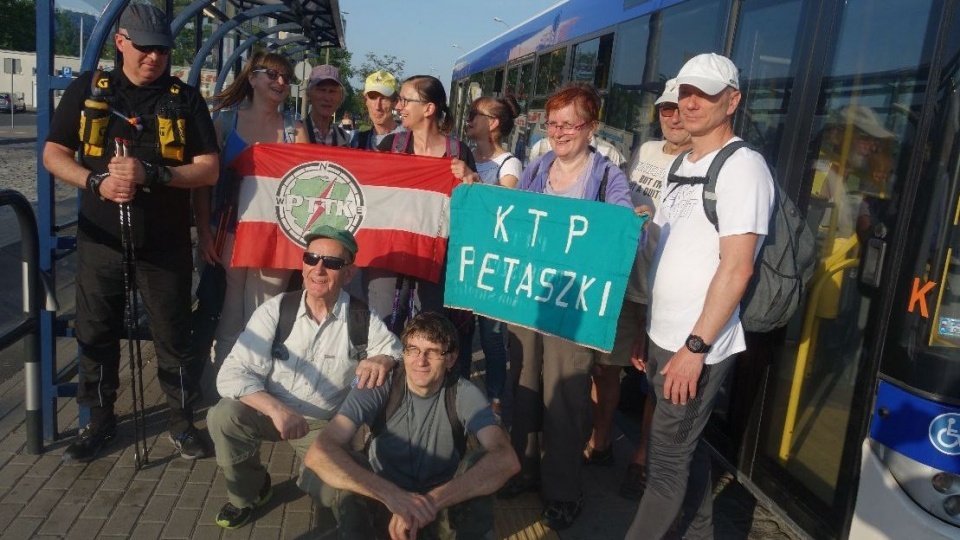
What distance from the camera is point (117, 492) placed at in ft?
12.5

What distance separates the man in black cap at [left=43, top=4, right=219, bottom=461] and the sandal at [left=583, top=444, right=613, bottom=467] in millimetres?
2130

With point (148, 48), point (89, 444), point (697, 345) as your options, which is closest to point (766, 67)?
point (697, 345)

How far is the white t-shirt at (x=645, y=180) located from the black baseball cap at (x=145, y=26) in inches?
89.4

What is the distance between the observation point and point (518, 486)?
4.07m

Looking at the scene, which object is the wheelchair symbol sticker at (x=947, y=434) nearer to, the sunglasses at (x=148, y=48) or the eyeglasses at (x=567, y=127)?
the eyeglasses at (x=567, y=127)

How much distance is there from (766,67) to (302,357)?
278cm

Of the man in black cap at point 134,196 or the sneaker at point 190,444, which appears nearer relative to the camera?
the man in black cap at point 134,196

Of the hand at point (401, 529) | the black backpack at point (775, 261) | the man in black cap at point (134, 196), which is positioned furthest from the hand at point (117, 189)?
the black backpack at point (775, 261)

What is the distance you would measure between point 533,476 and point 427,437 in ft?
3.75

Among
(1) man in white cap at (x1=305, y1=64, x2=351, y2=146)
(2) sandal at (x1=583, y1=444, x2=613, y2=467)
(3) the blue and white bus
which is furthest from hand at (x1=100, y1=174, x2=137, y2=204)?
(3) the blue and white bus

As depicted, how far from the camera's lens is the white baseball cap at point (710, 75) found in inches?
108

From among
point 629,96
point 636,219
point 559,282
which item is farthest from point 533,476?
point 629,96

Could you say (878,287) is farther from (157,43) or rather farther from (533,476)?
(157,43)

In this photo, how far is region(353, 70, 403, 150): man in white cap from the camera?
17.4ft
